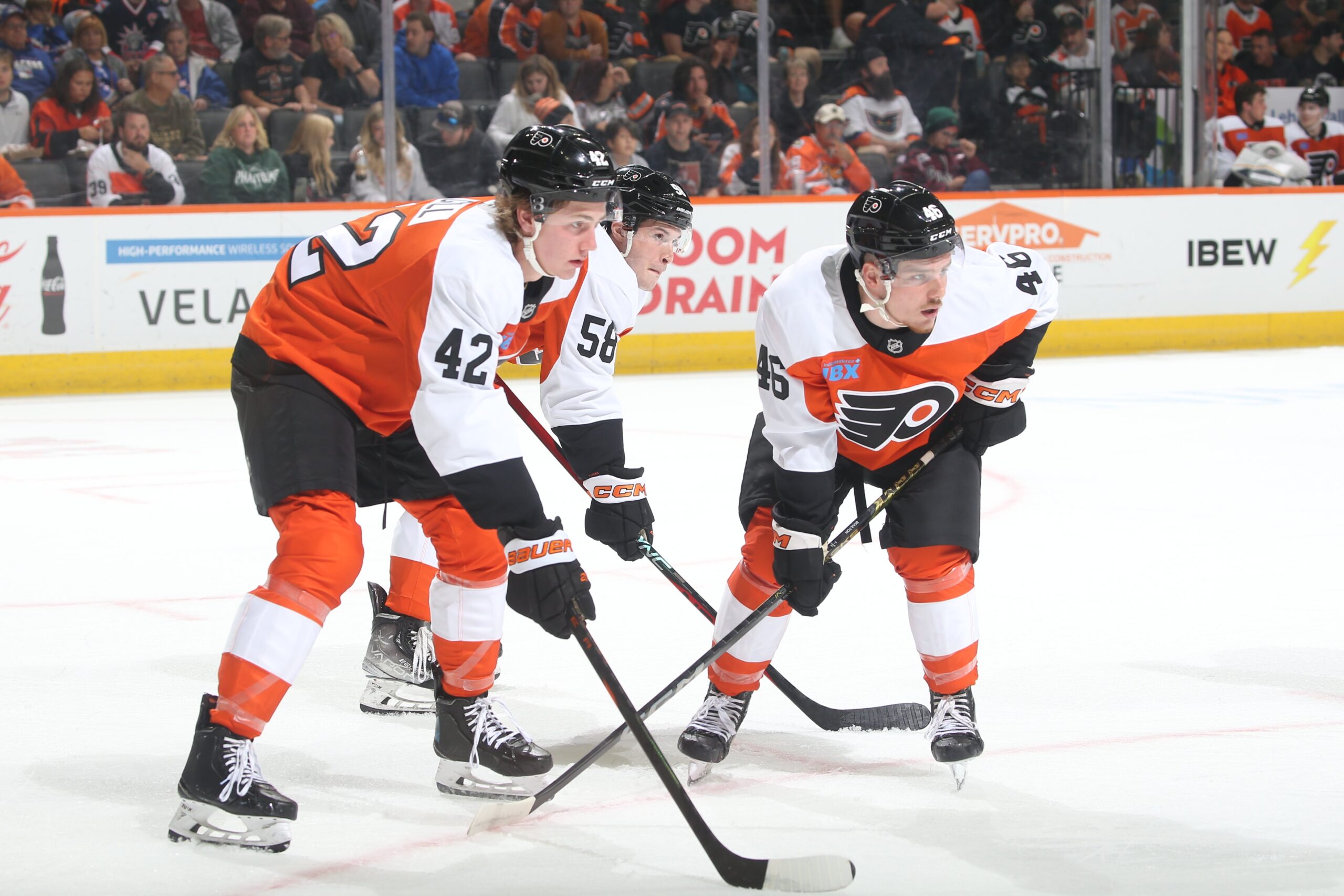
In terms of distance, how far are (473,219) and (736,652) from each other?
936mm

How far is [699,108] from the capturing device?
9000mm

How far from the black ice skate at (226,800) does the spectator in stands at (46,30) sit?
6.73 metres

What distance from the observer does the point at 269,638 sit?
2279 millimetres

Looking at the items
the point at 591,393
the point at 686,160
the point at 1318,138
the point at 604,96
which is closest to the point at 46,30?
the point at 604,96

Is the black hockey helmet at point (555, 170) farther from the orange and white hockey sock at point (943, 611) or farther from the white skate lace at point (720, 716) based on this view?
the white skate lace at point (720, 716)

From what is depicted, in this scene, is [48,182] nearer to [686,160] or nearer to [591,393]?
[686,160]

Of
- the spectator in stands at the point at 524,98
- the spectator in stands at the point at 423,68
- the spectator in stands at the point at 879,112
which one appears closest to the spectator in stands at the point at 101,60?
the spectator in stands at the point at 423,68

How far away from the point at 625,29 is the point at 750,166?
1164 millimetres

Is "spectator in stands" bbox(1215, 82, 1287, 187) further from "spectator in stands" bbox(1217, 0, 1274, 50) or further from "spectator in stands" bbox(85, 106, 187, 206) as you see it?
"spectator in stands" bbox(85, 106, 187, 206)

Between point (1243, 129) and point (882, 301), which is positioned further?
point (1243, 129)

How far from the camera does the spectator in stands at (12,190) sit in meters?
7.64

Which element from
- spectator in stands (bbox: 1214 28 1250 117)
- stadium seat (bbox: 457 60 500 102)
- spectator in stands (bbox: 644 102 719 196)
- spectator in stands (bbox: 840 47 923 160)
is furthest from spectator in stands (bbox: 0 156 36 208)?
spectator in stands (bbox: 1214 28 1250 117)

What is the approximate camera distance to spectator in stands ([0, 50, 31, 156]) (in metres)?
7.71

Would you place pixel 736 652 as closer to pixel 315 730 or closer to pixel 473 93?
pixel 315 730
